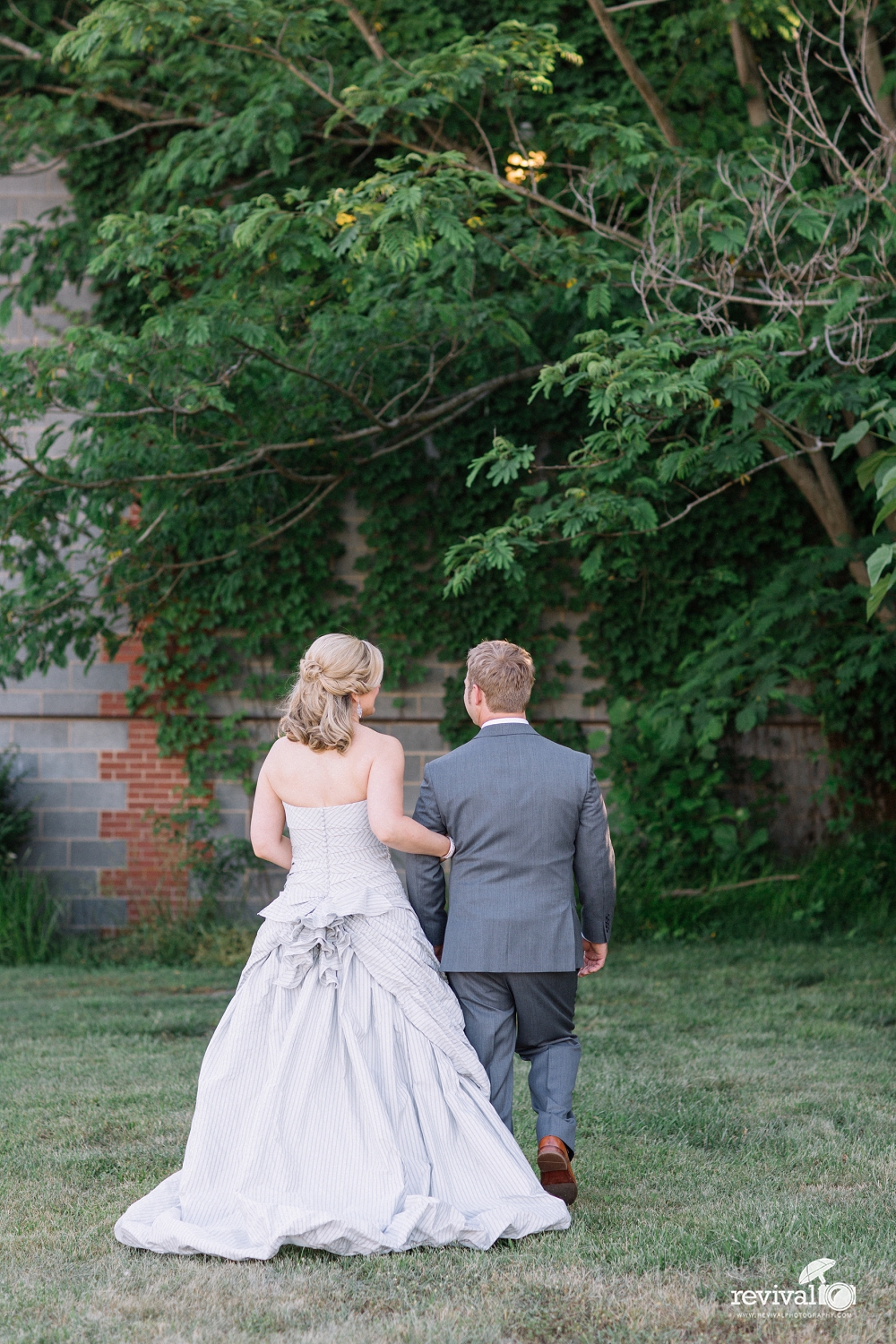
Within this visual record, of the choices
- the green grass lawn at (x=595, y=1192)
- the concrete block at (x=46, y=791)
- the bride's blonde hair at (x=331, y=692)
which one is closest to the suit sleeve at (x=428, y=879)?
the bride's blonde hair at (x=331, y=692)

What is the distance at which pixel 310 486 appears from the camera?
27.8 feet

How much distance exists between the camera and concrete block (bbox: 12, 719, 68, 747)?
8891mm

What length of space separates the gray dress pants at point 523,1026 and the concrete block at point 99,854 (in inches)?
236

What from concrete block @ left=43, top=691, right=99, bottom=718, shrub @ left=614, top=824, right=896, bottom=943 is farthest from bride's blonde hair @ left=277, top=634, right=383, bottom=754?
concrete block @ left=43, top=691, right=99, bottom=718

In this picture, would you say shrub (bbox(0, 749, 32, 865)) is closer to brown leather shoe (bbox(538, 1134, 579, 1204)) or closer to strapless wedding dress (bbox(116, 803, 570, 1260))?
strapless wedding dress (bbox(116, 803, 570, 1260))

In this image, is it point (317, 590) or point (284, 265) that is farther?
point (317, 590)

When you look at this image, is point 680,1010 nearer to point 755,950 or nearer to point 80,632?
point 755,950

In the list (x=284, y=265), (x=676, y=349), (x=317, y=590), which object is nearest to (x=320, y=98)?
(x=284, y=265)

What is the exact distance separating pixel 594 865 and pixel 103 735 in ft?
20.7

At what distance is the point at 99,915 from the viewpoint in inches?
344

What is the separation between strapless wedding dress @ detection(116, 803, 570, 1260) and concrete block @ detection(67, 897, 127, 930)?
583 centimetres

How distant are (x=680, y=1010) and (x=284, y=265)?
4.09 m

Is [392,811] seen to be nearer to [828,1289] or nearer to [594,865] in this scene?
[594,865]

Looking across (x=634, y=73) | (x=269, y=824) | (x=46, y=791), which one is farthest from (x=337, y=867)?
(x=46, y=791)
